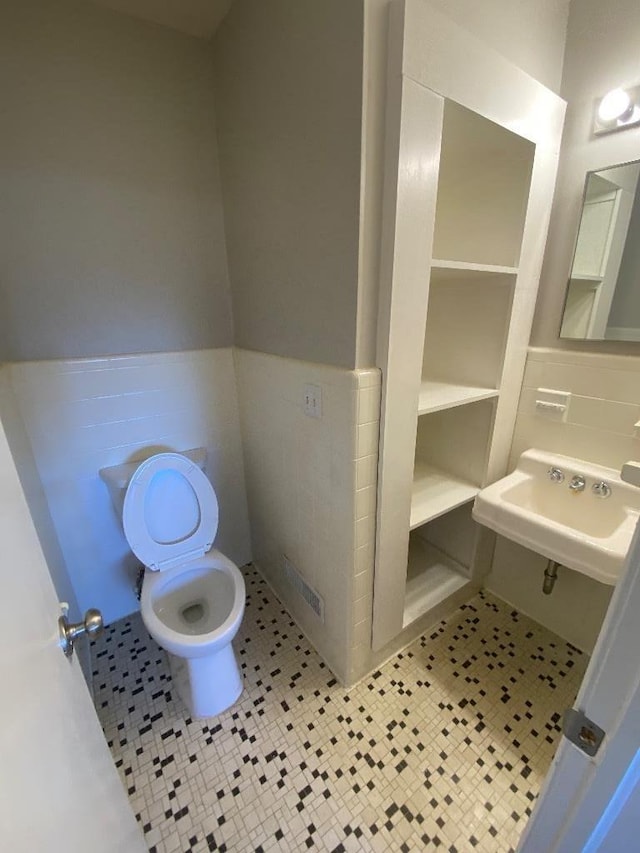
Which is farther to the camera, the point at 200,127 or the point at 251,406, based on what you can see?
the point at 251,406

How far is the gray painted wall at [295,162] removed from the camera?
914 mm

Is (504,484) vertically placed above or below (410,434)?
below

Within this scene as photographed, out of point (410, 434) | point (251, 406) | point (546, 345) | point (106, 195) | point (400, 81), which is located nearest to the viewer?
point (400, 81)

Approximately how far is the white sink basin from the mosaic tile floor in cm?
67

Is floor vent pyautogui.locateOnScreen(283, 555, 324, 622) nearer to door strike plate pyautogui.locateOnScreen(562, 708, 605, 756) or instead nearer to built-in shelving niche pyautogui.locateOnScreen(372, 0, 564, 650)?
built-in shelving niche pyautogui.locateOnScreen(372, 0, 564, 650)

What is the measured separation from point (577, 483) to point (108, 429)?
1.86 m

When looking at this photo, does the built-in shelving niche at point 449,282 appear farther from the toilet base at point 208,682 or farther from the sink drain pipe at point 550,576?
the toilet base at point 208,682

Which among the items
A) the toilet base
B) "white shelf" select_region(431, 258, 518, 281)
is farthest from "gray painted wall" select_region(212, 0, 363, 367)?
the toilet base

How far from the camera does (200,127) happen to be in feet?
4.77

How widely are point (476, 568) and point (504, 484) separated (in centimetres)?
58

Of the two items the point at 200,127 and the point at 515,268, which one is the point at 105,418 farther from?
the point at 515,268

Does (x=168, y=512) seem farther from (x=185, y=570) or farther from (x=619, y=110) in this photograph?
(x=619, y=110)

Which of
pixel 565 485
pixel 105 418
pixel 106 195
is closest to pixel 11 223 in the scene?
pixel 106 195

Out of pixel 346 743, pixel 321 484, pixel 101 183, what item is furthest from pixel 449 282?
pixel 346 743
